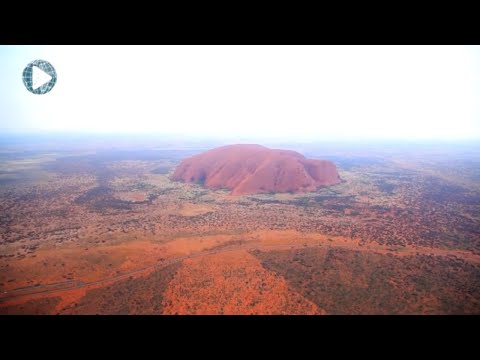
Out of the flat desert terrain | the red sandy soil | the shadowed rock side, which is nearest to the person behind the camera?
the red sandy soil

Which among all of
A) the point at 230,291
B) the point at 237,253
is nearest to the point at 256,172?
the point at 237,253

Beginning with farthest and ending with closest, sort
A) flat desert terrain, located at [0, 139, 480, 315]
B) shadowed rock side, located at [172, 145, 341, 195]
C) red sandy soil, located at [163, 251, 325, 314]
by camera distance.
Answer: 1. shadowed rock side, located at [172, 145, 341, 195]
2. flat desert terrain, located at [0, 139, 480, 315]
3. red sandy soil, located at [163, 251, 325, 314]

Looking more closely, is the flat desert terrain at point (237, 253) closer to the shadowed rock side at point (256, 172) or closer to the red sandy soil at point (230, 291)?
the red sandy soil at point (230, 291)

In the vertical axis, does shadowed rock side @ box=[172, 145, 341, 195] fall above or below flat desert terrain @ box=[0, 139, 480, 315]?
above

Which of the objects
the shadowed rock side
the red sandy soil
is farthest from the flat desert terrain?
the shadowed rock side

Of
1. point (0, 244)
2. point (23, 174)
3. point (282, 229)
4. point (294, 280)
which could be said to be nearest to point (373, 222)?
point (282, 229)

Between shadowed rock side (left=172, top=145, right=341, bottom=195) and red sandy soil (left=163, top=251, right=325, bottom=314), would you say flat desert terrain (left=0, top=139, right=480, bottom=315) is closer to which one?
red sandy soil (left=163, top=251, right=325, bottom=314)

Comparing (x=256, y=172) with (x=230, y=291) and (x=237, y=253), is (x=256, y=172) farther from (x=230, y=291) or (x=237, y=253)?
(x=230, y=291)

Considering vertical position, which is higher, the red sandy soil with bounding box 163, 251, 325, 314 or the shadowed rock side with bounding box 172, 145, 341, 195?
the shadowed rock side with bounding box 172, 145, 341, 195

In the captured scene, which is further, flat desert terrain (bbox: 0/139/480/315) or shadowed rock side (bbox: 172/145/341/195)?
shadowed rock side (bbox: 172/145/341/195)
